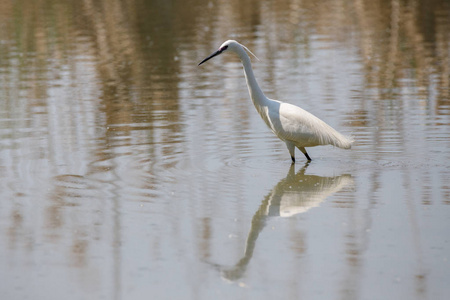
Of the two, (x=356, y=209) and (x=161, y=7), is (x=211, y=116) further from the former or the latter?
(x=161, y=7)

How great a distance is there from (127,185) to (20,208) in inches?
40.5

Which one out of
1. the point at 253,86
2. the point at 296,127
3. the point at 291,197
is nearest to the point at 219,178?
the point at 291,197

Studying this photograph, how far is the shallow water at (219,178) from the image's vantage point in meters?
5.19

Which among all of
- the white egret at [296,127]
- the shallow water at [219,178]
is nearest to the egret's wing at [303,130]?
the white egret at [296,127]

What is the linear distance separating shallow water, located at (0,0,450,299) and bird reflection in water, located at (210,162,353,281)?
0.07 feet

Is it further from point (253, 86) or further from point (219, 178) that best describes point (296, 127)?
point (219, 178)

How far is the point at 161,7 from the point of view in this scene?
1032 inches

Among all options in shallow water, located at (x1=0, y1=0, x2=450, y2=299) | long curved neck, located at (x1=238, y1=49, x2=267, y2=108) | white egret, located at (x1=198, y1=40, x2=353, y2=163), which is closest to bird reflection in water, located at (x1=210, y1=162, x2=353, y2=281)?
shallow water, located at (x1=0, y1=0, x2=450, y2=299)

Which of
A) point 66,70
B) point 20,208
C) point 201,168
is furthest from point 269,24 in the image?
point 20,208

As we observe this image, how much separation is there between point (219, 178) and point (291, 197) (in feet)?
2.76

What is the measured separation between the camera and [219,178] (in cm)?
769

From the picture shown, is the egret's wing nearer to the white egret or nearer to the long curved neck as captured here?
the white egret

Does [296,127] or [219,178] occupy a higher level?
[296,127]

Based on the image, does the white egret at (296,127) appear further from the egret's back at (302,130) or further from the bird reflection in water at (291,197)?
the bird reflection in water at (291,197)
